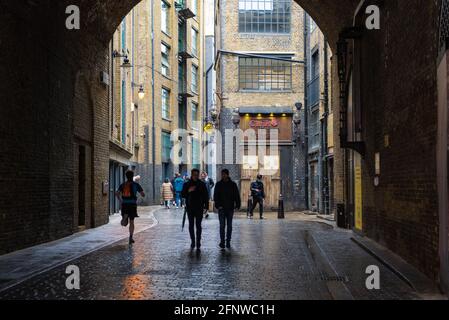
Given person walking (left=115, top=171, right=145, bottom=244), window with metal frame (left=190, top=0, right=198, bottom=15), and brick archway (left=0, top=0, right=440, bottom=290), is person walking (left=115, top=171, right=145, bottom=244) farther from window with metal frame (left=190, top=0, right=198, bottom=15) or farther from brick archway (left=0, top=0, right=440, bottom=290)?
window with metal frame (left=190, top=0, right=198, bottom=15)

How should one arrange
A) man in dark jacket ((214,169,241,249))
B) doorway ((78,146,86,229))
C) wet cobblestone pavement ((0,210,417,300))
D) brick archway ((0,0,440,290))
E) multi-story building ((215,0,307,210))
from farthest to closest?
1. multi-story building ((215,0,307,210))
2. doorway ((78,146,86,229))
3. man in dark jacket ((214,169,241,249))
4. brick archway ((0,0,440,290))
5. wet cobblestone pavement ((0,210,417,300))

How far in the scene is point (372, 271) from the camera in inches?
393

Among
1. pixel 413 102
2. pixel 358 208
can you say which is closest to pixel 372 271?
pixel 413 102

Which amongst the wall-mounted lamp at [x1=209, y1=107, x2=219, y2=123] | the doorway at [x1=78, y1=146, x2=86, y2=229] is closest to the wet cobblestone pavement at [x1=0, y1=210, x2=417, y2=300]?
the doorway at [x1=78, y1=146, x2=86, y2=229]

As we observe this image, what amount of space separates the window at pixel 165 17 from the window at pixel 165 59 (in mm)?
1034

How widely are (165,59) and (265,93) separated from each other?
12991mm

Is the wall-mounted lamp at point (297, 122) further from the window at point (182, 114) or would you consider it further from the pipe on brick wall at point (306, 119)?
the window at point (182, 114)

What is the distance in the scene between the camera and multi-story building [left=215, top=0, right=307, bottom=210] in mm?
32438

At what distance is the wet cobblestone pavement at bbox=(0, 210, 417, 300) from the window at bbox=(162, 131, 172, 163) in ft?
92.6

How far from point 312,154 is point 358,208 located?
14.0 meters

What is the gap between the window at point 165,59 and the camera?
43.7 meters

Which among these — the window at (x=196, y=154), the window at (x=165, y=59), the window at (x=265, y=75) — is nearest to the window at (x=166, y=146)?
the window at (x=165, y=59)

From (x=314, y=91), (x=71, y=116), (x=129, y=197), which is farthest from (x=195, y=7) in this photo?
(x=129, y=197)
